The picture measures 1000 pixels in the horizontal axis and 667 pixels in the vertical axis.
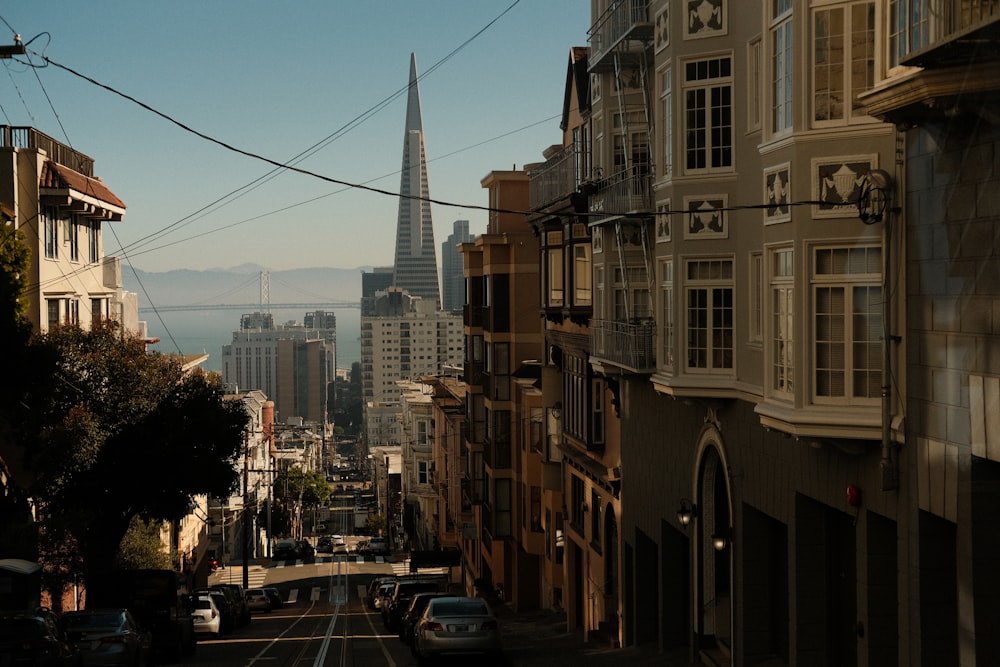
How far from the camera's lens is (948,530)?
11977mm

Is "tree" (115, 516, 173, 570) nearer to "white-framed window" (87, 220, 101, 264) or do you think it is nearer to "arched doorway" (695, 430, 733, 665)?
"white-framed window" (87, 220, 101, 264)

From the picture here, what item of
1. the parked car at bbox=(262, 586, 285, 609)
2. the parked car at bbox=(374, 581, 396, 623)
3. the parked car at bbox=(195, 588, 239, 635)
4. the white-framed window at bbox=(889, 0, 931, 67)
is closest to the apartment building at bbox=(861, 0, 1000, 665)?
the white-framed window at bbox=(889, 0, 931, 67)

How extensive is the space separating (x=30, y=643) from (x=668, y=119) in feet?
40.3

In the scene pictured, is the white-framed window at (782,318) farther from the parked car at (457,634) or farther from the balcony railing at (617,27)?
the parked car at (457,634)

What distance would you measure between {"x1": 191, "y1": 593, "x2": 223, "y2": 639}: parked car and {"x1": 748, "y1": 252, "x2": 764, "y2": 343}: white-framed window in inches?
825

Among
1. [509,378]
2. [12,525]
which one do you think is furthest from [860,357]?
[509,378]

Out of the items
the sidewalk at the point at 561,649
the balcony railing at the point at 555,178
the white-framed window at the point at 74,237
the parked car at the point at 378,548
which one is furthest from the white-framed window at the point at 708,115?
the parked car at the point at 378,548

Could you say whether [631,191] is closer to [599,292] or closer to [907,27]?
[599,292]

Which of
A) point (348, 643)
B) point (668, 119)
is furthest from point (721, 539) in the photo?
point (348, 643)

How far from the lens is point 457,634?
21797mm

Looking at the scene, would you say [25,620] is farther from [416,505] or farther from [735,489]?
[416,505]

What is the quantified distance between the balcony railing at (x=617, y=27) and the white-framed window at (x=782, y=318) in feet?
23.3

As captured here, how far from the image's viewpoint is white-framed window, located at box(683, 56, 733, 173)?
1822 centimetres

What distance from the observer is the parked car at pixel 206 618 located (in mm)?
33094
